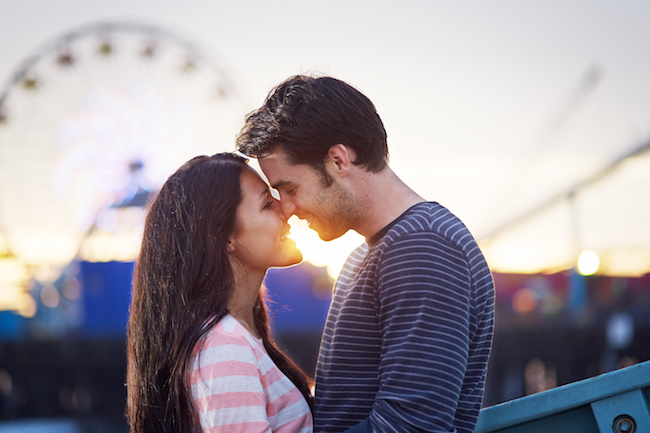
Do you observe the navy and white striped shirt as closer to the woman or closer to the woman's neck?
the woman

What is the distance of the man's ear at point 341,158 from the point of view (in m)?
2.46

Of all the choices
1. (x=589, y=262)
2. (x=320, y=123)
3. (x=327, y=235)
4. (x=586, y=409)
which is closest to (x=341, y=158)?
(x=320, y=123)

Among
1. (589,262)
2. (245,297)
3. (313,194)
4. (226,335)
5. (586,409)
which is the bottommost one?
(586,409)

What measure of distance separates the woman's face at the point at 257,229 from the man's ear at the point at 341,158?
0.37 meters

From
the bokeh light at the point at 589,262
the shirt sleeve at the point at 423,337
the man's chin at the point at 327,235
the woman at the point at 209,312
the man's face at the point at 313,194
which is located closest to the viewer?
the shirt sleeve at the point at 423,337

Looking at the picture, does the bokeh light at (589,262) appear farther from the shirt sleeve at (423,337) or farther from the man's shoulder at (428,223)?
the shirt sleeve at (423,337)

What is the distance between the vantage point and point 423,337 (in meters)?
Result: 2.00

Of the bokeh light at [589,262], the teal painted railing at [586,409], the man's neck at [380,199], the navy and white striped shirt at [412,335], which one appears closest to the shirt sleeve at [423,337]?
the navy and white striped shirt at [412,335]

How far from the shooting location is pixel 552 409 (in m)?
2.44

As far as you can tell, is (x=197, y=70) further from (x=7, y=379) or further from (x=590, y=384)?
(x=590, y=384)

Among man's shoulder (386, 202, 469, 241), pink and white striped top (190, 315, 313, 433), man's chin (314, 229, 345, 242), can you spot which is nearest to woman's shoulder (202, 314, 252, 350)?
pink and white striped top (190, 315, 313, 433)

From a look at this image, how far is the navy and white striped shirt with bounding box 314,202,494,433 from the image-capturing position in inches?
78.3

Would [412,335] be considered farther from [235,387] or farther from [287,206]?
[287,206]

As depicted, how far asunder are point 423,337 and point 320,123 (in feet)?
2.76
